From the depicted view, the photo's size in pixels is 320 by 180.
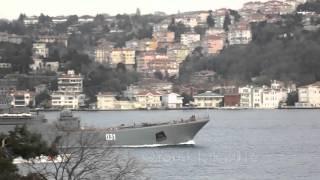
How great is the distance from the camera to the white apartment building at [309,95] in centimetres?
9362

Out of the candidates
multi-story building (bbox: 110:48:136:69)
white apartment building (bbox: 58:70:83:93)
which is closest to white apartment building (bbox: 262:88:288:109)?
white apartment building (bbox: 58:70:83:93)

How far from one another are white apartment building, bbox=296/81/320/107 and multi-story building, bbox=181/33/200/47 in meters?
42.9

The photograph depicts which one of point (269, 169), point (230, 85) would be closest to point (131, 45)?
point (230, 85)

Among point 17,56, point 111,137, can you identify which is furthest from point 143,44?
point 111,137

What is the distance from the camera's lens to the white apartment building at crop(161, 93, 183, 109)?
97.7 m

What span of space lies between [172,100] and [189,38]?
138 ft

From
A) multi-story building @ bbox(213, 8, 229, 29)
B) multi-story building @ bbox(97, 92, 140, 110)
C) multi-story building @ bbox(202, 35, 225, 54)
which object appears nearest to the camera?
multi-story building @ bbox(97, 92, 140, 110)

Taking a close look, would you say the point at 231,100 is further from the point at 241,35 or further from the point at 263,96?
the point at 241,35

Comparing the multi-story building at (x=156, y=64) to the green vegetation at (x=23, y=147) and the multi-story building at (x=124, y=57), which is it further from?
the green vegetation at (x=23, y=147)

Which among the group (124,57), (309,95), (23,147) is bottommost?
(309,95)

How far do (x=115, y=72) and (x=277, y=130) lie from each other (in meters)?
55.1

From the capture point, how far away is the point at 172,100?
98188 millimetres

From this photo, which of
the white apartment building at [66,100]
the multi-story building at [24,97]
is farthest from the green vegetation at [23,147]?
the white apartment building at [66,100]

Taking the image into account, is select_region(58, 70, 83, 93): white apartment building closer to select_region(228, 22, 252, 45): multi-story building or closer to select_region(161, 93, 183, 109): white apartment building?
select_region(161, 93, 183, 109): white apartment building
